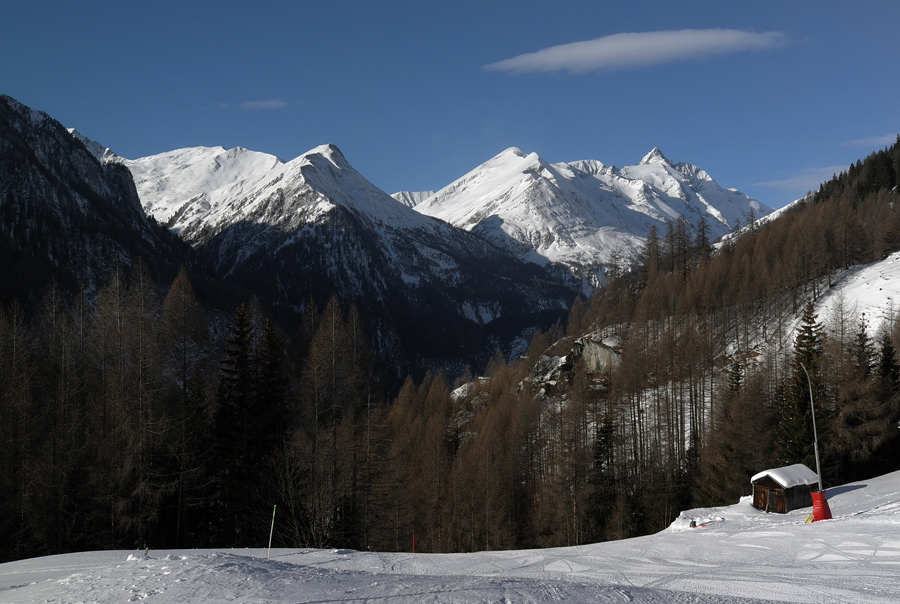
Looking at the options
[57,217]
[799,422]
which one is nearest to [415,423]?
[799,422]

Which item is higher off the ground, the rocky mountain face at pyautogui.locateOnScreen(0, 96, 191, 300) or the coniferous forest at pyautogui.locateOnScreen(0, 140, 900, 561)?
the rocky mountain face at pyautogui.locateOnScreen(0, 96, 191, 300)

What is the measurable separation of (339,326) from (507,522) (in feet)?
99.7

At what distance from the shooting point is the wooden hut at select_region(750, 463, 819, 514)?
33.7 metres

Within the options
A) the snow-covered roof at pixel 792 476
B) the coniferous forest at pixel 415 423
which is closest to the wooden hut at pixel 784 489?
the snow-covered roof at pixel 792 476

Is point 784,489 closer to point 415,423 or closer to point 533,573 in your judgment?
point 533,573

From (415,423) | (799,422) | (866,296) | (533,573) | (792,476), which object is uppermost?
(866,296)

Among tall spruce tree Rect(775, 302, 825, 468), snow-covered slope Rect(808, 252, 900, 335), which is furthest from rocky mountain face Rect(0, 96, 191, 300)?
snow-covered slope Rect(808, 252, 900, 335)

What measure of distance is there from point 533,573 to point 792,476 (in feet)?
75.5

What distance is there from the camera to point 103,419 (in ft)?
115

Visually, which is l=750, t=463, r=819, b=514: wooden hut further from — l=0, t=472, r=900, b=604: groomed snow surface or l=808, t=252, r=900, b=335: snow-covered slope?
l=808, t=252, r=900, b=335: snow-covered slope

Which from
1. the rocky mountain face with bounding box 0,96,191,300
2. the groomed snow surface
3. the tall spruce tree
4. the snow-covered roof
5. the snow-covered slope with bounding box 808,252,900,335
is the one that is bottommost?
the groomed snow surface

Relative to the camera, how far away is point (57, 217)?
14900cm

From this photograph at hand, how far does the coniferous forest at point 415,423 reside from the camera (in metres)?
32.5

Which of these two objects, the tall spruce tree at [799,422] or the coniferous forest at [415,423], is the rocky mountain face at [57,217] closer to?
the coniferous forest at [415,423]
